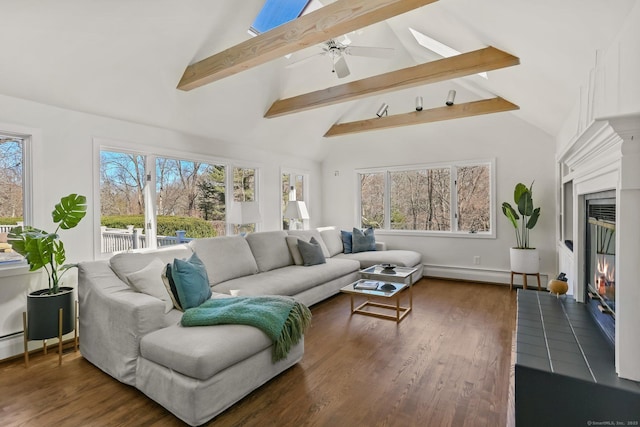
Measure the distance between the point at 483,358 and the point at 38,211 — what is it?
405 centimetres

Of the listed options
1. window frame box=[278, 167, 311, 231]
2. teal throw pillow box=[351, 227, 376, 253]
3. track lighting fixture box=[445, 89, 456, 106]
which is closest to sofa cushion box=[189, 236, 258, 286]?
window frame box=[278, 167, 311, 231]

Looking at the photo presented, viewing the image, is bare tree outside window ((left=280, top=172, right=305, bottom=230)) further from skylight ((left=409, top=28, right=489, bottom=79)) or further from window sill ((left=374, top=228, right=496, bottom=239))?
skylight ((left=409, top=28, right=489, bottom=79))

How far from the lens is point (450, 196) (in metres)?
5.56

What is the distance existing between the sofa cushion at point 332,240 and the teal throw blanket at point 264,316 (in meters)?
2.83

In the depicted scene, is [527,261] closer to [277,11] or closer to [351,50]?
[351,50]

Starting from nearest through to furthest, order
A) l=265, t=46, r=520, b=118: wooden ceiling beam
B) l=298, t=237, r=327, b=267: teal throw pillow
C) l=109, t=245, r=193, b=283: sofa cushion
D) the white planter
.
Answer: l=109, t=245, r=193, b=283: sofa cushion
l=265, t=46, r=520, b=118: wooden ceiling beam
l=298, t=237, r=327, b=267: teal throw pillow
the white planter

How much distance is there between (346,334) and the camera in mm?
3148

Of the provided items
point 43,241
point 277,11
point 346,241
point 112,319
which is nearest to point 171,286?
point 112,319

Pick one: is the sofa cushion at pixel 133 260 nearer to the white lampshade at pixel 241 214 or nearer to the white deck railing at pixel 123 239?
the white deck railing at pixel 123 239

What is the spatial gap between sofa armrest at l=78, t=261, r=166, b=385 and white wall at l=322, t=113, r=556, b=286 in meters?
4.56

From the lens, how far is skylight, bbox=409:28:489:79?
3.86 metres

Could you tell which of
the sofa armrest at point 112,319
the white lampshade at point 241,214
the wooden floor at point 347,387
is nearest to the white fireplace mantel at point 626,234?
the wooden floor at point 347,387

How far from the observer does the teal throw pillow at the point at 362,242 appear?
5.59m

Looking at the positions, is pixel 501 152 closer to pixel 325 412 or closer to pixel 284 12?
pixel 284 12
